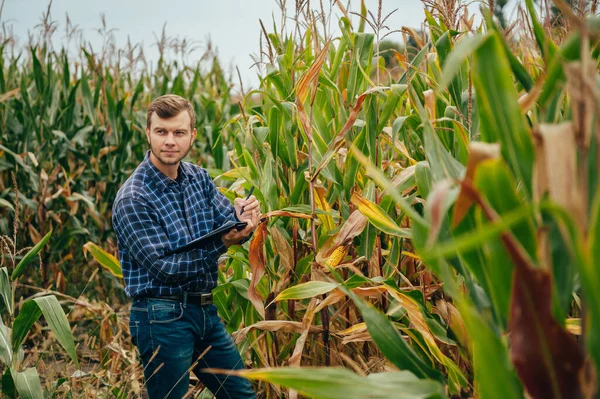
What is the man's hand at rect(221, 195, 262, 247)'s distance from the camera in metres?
2.28

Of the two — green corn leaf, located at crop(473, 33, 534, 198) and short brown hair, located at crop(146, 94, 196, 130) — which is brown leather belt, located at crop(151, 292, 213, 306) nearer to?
short brown hair, located at crop(146, 94, 196, 130)

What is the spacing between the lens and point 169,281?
7.34 feet

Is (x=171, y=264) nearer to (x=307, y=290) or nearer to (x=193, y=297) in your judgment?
(x=193, y=297)

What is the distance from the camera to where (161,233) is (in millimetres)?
2271

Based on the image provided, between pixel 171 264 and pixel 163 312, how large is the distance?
0.64 ft

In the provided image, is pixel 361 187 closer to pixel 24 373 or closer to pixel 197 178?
pixel 197 178

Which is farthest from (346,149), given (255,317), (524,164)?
(524,164)

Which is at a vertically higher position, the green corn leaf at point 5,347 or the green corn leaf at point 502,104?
the green corn leaf at point 502,104

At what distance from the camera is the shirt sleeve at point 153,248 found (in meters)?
2.19

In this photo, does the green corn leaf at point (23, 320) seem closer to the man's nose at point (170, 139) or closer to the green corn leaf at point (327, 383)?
the man's nose at point (170, 139)

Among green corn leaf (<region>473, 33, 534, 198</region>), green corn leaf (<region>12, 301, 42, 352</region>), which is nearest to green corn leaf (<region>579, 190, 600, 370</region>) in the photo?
green corn leaf (<region>473, 33, 534, 198</region>)

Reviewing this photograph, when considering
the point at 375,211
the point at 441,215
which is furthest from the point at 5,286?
the point at 441,215

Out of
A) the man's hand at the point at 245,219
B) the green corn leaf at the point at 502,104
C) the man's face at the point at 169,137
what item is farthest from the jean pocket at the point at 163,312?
the green corn leaf at the point at 502,104

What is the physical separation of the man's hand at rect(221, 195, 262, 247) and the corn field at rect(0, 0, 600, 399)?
7cm
